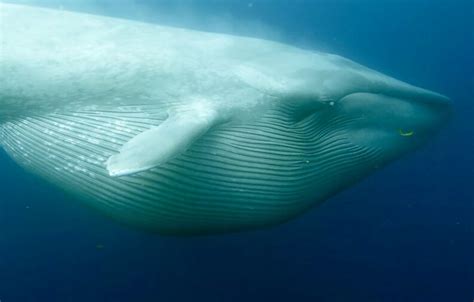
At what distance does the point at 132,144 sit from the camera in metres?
3.96

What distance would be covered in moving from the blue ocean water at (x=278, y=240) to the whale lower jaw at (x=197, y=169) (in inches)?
162

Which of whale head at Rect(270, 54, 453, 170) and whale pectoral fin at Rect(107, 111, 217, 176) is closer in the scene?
whale pectoral fin at Rect(107, 111, 217, 176)

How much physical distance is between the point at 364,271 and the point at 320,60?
6.29 meters

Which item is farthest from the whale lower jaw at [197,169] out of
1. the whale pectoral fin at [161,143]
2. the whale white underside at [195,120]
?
the whale pectoral fin at [161,143]

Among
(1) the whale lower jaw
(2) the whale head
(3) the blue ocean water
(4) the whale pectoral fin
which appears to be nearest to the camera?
(4) the whale pectoral fin

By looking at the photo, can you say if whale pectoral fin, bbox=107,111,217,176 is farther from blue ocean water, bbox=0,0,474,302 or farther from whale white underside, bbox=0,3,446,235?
blue ocean water, bbox=0,0,474,302

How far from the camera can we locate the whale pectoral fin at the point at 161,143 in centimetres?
366

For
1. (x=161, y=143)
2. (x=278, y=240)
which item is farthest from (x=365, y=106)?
(x=278, y=240)

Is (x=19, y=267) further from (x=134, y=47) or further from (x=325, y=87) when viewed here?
(x=325, y=87)

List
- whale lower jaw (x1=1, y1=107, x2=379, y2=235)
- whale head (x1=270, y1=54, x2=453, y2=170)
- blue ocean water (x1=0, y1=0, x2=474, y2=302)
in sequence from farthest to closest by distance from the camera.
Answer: blue ocean water (x1=0, y1=0, x2=474, y2=302) < whale head (x1=270, y1=54, x2=453, y2=170) < whale lower jaw (x1=1, y1=107, x2=379, y2=235)

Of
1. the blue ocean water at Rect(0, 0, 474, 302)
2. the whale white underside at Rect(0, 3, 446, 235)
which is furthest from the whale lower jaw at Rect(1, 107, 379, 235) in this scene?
the blue ocean water at Rect(0, 0, 474, 302)

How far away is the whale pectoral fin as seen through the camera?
366cm

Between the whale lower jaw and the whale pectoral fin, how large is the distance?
35cm

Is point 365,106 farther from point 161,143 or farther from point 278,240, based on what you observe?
point 278,240
